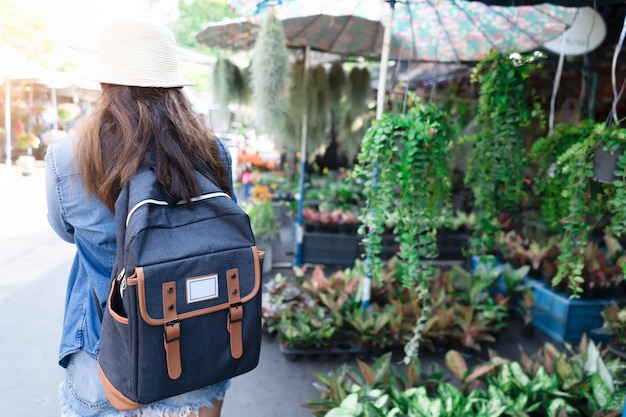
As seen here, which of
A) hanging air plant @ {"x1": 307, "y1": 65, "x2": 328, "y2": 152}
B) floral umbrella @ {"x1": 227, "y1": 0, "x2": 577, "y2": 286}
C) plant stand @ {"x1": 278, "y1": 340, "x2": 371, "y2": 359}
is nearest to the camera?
plant stand @ {"x1": 278, "y1": 340, "x2": 371, "y2": 359}

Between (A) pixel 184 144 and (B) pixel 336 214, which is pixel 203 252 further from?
(B) pixel 336 214

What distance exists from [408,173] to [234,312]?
1339 mm

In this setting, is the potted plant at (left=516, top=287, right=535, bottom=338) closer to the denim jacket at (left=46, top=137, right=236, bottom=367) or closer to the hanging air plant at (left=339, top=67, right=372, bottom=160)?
the hanging air plant at (left=339, top=67, right=372, bottom=160)

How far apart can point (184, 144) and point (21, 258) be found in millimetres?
4520

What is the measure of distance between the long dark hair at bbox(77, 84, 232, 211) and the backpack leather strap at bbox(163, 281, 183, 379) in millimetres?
223

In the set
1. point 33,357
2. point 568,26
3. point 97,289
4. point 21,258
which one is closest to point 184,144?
point 97,289

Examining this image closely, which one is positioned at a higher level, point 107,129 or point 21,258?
point 107,129

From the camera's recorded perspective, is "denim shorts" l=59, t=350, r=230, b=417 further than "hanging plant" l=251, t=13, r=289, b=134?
No

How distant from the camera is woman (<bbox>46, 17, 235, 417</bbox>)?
3.54 ft

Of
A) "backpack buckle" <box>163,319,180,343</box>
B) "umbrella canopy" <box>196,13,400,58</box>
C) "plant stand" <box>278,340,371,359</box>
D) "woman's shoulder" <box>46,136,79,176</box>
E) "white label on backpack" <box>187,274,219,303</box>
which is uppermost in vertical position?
"umbrella canopy" <box>196,13,400,58</box>

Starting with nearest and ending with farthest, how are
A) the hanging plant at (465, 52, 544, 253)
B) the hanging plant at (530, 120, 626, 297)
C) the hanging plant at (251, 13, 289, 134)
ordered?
the hanging plant at (530, 120, 626, 297) → the hanging plant at (465, 52, 544, 253) → the hanging plant at (251, 13, 289, 134)

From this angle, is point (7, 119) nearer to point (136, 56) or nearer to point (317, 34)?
point (317, 34)

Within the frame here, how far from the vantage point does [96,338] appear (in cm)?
116

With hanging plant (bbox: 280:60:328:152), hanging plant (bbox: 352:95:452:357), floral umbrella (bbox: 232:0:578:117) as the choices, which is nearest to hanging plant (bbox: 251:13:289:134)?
floral umbrella (bbox: 232:0:578:117)
